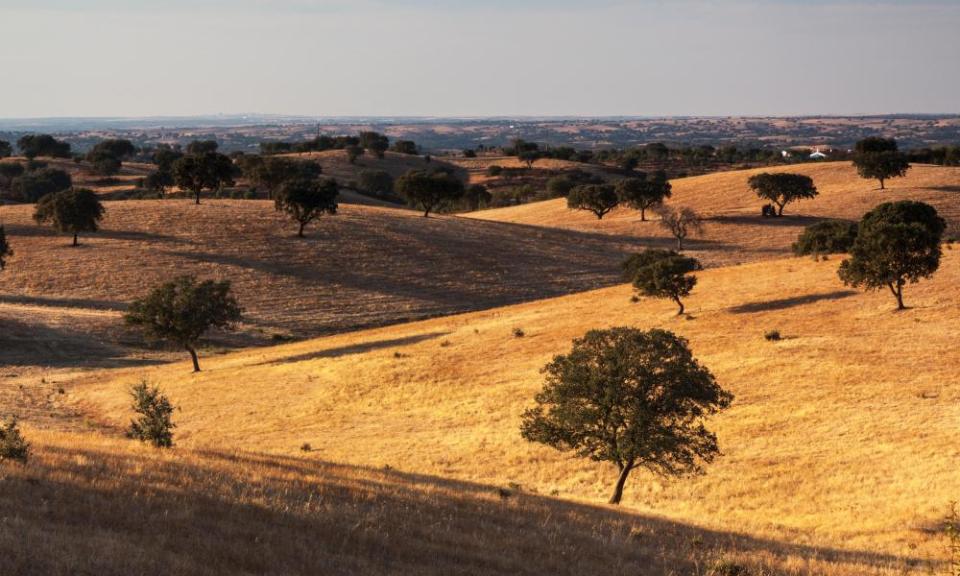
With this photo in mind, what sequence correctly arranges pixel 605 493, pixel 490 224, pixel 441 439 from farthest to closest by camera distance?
pixel 490 224, pixel 441 439, pixel 605 493

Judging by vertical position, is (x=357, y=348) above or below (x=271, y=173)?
below

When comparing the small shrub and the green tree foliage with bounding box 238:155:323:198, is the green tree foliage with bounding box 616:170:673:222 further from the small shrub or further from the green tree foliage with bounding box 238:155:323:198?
the small shrub

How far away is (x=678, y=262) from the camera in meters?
60.1

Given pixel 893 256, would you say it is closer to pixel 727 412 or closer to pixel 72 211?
pixel 727 412

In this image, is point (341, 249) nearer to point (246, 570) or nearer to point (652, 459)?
point (652, 459)

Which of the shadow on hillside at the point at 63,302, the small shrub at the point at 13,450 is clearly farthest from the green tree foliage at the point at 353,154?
the small shrub at the point at 13,450

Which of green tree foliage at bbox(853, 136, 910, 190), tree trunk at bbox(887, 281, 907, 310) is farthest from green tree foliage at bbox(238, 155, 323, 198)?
tree trunk at bbox(887, 281, 907, 310)

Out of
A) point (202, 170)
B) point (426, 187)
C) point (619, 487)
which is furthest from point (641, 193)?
point (619, 487)

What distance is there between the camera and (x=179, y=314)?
5988 centimetres

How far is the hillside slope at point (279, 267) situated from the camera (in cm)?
7406

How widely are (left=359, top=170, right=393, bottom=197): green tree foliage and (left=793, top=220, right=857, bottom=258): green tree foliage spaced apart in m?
103

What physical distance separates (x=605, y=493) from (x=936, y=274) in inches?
1582

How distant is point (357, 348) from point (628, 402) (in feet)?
113

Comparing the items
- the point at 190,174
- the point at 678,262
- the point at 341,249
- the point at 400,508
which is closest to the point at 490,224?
the point at 341,249
